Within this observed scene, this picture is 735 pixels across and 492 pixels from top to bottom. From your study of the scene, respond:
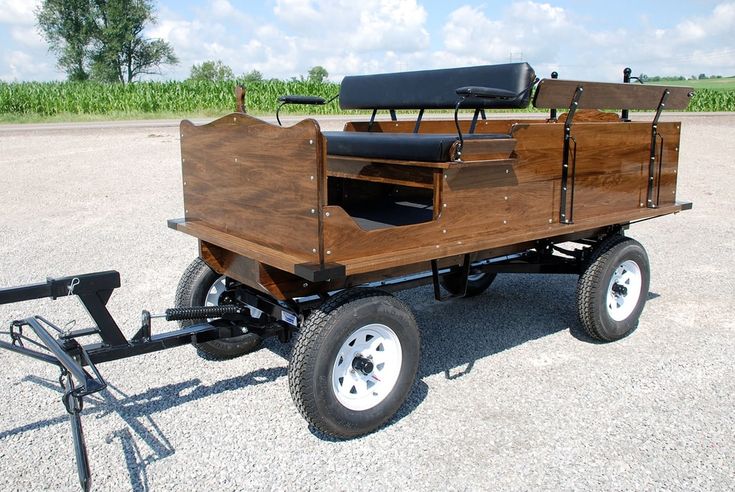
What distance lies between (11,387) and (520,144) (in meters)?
3.12

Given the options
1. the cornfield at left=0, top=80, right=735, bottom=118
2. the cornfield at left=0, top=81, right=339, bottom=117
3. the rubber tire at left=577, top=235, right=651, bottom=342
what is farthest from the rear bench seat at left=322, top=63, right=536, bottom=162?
the cornfield at left=0, top=81, right=339, bottom=117

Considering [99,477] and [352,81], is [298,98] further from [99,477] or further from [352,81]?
[99,477]

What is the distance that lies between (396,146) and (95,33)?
187 feet

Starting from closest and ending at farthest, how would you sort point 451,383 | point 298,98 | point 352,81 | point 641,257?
point 451,383 < point 298,98 < point 641,257 < point 352,81

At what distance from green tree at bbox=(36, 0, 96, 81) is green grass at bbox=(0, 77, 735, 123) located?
1138 inches

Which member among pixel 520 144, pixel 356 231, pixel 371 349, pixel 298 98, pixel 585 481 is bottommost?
pixel 585 481

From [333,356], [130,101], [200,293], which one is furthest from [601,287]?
[130,101]

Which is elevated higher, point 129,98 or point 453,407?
point 129,98

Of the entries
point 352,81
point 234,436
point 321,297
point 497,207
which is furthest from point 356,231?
point 352,81

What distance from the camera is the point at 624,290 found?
454 cm

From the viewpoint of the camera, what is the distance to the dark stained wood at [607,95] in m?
3.77

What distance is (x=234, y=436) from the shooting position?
126 inches

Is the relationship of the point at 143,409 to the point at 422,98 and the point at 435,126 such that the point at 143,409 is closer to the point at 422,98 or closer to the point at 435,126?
the point at 422,98

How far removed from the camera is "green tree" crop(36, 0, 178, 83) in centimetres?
5312
